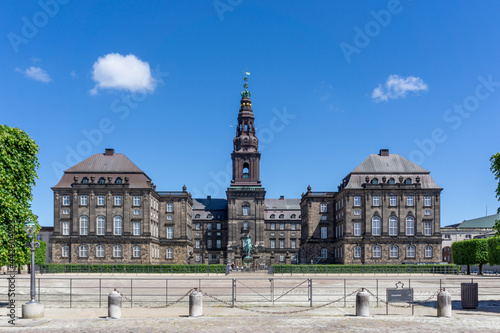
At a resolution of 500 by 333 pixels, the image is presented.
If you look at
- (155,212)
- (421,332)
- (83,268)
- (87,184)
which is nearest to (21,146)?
(421,332)

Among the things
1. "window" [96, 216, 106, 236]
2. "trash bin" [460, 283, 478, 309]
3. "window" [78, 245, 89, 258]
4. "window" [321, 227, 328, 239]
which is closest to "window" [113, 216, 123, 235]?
"window" [96, 216, 106, 236]

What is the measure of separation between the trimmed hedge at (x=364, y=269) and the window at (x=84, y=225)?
33845 mm

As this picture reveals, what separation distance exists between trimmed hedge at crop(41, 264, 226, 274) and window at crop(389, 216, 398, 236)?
98.1 feet

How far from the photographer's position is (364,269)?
73.4 metres

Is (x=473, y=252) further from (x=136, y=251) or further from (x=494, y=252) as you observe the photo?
(x=136, y=251)

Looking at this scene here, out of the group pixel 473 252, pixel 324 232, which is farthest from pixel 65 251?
pixel 473 252

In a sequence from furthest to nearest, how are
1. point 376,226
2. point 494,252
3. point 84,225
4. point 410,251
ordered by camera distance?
point 84,225
point 376,226
point 410,251
point 494,252

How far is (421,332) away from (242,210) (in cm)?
9893

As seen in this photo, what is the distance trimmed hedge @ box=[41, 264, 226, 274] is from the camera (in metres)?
73.5

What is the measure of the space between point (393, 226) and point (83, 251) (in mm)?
49593

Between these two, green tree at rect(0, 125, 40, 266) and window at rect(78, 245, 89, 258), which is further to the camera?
window at rect(78, 245, 89, 258)

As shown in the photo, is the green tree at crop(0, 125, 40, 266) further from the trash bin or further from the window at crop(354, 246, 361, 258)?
the window at crop(354, 246, 361, 258)

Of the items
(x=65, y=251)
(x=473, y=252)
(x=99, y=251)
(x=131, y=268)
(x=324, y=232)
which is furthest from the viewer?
(x=324, y=232)

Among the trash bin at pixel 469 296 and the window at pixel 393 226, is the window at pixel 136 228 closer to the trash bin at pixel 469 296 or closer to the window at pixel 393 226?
the window at pixel 393 226
